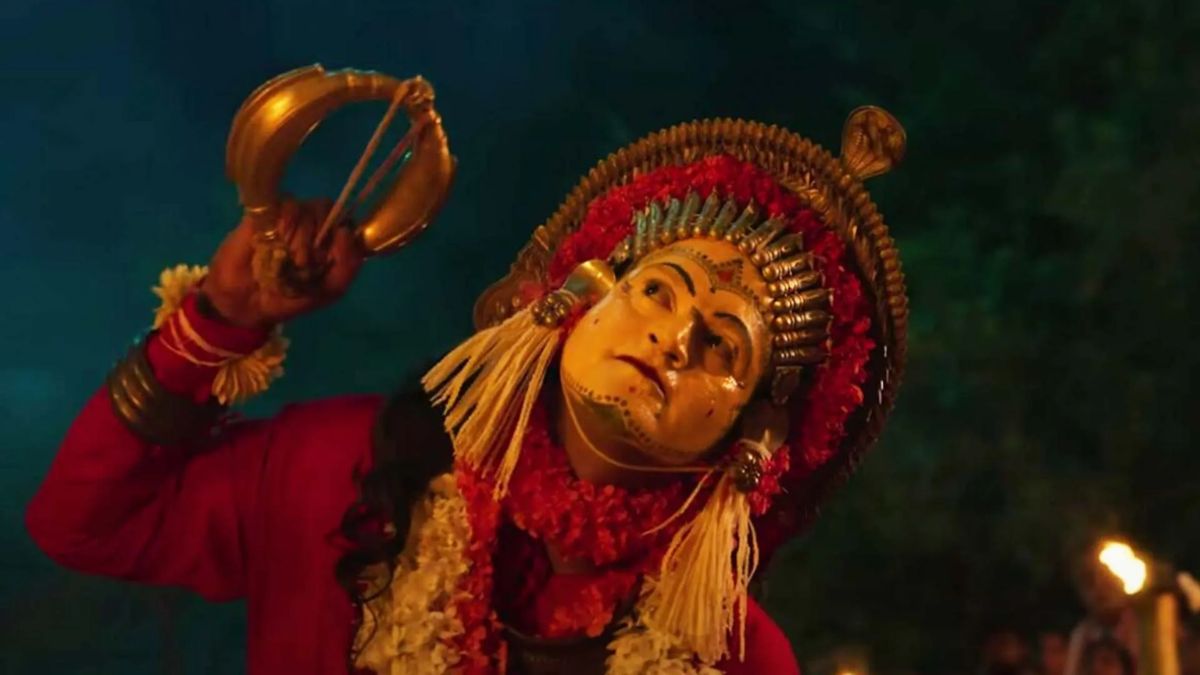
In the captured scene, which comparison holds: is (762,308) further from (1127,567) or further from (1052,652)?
(1052,652)

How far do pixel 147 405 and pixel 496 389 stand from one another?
0.96 feet

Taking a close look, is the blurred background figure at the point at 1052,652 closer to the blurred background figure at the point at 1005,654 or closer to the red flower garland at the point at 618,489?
the blurred background figure at the point at 1005,654

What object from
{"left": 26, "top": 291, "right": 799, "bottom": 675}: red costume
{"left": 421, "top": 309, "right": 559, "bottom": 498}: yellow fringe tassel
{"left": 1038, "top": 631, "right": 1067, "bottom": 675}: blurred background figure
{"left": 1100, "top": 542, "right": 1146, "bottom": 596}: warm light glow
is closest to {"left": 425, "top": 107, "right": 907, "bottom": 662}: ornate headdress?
{"left": 421, "top": 309, "right": 559, "bottom": 498}: yellow fringe tassel

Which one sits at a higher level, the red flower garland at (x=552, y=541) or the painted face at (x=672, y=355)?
the painted face at (x=672, y=355)

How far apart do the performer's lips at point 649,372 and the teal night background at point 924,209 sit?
0.53 m

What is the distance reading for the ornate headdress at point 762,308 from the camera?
1076mm

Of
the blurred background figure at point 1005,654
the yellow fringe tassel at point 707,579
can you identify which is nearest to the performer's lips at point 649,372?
the yellow fringe tassel at point 707,579

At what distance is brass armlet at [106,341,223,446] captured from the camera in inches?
37.1

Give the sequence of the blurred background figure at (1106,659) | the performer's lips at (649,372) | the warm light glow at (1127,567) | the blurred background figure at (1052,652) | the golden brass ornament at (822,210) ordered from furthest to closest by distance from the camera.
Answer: the blurred background figure at (1052,652)
the blurred background figure at (1106,659)
the golden brass ornament at (822,210)
the performer's lips at (649,372)
the warm light glow at (1127,567)

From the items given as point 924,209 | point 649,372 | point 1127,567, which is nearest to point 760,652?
point 649,372

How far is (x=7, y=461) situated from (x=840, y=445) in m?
0.94

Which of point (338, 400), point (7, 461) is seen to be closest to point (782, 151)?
point (338, 400)

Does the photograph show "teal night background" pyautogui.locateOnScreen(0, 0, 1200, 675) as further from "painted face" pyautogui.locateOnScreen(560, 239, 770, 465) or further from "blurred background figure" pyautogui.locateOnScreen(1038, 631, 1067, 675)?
→ "painted face" pyautogui.locateOnScreen(560, 239, 770, 465)

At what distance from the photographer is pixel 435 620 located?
1.02m
